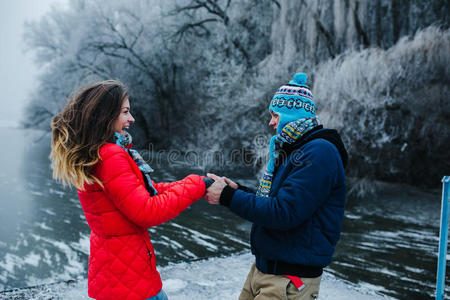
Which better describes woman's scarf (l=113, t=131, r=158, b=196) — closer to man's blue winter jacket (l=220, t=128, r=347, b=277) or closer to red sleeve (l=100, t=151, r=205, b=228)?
red sleeve (l=100, t=151, r=205, b=228)

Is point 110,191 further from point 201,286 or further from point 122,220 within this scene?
point 201,286

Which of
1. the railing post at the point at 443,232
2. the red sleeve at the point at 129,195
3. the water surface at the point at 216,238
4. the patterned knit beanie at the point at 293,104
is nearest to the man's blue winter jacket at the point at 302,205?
the patterned knit beanie at the point at 293,104

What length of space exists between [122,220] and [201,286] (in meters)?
1.76

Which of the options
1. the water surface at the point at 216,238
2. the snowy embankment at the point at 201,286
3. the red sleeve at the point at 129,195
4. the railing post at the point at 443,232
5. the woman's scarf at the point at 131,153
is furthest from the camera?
the water surface at the point at 216,238

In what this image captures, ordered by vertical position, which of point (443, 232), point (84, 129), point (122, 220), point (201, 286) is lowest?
point (201, 286)

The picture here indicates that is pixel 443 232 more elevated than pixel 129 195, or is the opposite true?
pixel 129 195

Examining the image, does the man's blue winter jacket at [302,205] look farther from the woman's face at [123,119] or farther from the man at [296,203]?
the woman's face at [123,119]

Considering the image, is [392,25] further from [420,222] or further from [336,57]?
[420,222]

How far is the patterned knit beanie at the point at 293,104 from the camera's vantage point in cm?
178

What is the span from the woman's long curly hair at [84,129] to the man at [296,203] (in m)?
0.57

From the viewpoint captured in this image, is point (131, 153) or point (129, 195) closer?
point (129, 195)

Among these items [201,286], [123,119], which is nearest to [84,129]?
[123,119]

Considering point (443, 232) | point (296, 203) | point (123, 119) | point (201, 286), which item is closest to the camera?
point (296, 203)

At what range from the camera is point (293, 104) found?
1779 mm
